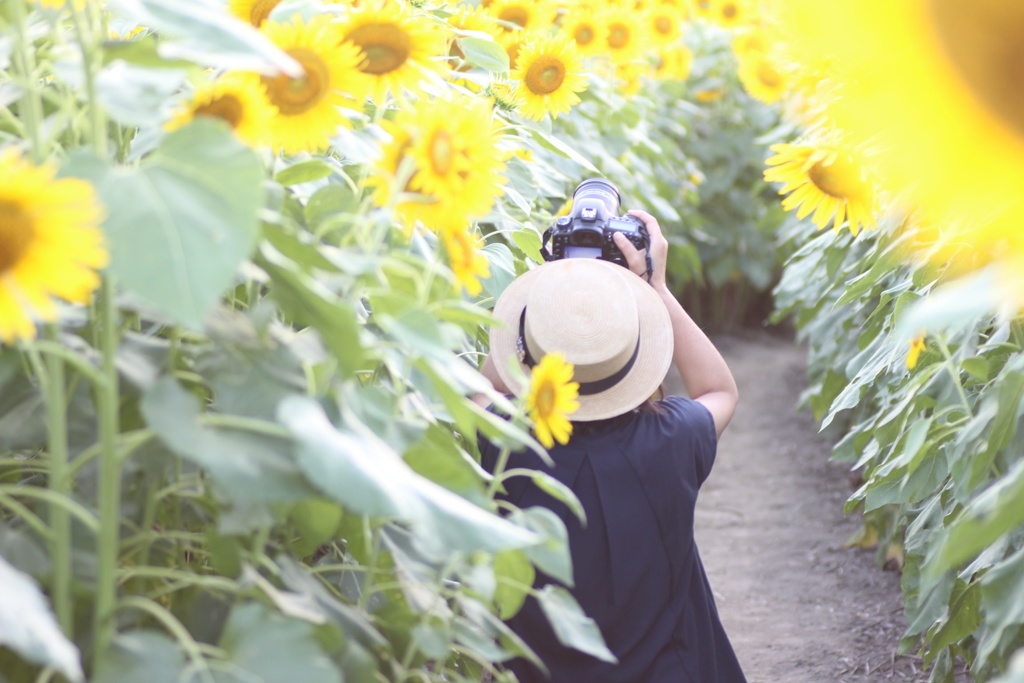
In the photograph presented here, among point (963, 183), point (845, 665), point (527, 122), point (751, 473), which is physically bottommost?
point (751, 473)

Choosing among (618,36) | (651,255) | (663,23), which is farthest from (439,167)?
(663,23)

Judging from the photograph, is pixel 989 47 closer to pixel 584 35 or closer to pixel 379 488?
pixel 379 488

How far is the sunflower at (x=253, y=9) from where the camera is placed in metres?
1.37

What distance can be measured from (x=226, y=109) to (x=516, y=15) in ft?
4.87

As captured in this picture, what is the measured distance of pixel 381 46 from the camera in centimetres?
125

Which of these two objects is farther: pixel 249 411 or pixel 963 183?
pixel 249 411

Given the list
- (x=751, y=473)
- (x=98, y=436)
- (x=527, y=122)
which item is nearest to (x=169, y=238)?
(x=98, y=436)

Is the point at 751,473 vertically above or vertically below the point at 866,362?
below

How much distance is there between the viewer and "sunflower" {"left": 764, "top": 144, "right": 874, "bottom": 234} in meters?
1.59

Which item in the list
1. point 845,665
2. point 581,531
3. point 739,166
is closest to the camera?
point 581,531

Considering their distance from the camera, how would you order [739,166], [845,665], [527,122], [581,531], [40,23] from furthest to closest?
[739,166]
[845,665]
[527,122]
[581,531]
[40,23]

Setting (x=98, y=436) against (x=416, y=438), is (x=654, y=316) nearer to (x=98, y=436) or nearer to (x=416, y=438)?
(x=416, y=438)

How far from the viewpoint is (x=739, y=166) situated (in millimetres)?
6145

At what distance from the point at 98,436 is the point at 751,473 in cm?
361
